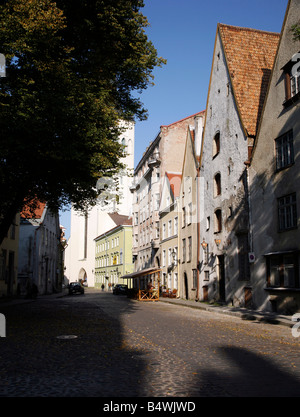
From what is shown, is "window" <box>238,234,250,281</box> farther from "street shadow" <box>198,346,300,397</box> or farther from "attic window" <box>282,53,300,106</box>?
"street shadow" <box>198,346,300,397</box>

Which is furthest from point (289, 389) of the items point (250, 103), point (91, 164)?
point (250, 103)

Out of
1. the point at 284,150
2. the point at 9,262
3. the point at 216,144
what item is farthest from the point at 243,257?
the point at 9,262

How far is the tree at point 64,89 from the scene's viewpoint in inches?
536

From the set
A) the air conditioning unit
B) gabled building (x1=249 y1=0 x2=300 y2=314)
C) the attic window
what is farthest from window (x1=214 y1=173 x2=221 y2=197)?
the attic window

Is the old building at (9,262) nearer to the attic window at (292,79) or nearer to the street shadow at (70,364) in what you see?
the street shadow at (70,364)

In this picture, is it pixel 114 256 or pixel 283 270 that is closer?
pixel 283 270

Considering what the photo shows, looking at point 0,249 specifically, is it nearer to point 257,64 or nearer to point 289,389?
point 257,64

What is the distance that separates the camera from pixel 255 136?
75.8ft

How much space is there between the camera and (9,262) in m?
34.9

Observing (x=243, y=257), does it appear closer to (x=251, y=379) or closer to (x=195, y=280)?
(x=195, y=280)

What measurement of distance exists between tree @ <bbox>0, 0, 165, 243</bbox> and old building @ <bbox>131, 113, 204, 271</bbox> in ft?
87.7

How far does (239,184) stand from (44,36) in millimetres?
13962

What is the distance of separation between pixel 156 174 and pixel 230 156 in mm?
23897

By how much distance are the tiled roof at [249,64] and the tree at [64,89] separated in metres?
8.20
